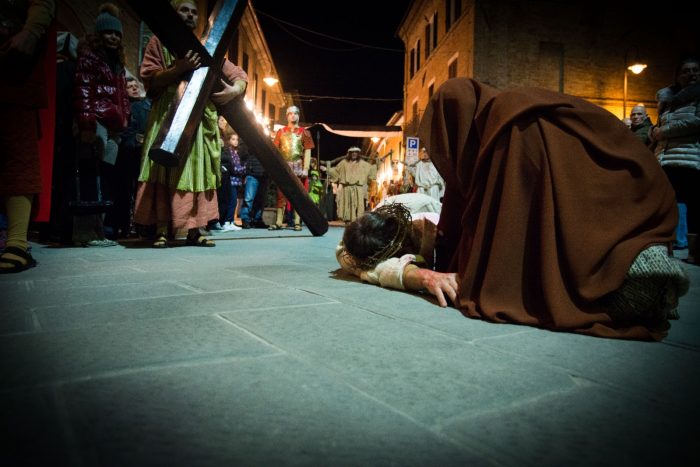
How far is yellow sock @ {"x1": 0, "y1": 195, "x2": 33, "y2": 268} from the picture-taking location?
264 cm

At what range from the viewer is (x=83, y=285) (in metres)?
2.19

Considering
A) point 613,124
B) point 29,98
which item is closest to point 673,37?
point 613,124

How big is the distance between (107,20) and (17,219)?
7.98ft

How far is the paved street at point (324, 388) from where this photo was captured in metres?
0.72

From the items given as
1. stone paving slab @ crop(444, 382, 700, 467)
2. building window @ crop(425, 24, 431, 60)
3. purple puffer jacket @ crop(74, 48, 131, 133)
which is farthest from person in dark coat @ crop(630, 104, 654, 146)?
building window @ crop(425, 24, 431, 60)

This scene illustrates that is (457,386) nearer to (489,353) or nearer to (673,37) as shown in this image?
(489,353)

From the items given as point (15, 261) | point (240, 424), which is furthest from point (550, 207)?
point (15, 261)

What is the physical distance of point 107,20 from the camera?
13.4ft

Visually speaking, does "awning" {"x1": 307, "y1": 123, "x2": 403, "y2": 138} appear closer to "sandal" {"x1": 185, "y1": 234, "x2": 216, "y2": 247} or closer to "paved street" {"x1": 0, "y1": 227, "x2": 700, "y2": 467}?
"sandal" {"x1": 185, "y1": 234, "x2": 216, "y2": 247}

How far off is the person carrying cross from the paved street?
249 cm

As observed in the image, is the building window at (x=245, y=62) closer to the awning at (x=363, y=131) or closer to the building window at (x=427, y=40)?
the awning at (x=363, y=131)

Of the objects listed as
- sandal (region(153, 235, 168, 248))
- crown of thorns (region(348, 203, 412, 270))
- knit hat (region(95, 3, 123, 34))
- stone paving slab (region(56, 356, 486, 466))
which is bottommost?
stone paving slab (region(56, 356, 486, 466))

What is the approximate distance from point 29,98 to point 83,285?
4.12ft

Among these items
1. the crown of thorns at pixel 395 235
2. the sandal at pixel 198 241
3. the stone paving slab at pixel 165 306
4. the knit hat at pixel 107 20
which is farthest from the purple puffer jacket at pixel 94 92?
the crown of thorns at pixel 395 235
